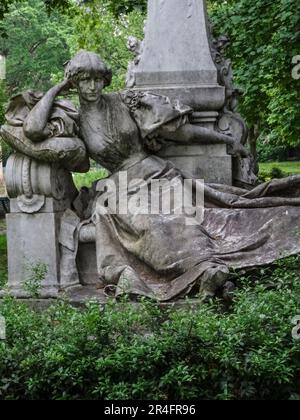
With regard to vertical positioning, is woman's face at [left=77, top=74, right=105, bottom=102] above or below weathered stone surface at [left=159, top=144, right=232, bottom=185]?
above

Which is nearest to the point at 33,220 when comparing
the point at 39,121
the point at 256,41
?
the point at 39,121

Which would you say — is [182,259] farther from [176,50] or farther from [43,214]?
[176,50]

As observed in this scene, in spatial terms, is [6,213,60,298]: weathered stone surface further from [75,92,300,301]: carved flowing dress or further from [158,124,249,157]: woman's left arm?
[158,124,249,157]: woman's left arm

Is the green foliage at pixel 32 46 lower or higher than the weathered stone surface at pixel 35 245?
higher

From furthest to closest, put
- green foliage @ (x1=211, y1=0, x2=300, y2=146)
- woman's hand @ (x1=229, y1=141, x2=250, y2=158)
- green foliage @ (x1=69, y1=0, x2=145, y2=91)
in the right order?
green foliage @ (x1=69, y1=0, x2=145, y2=91)
green foliage @ (x1=211, y1=0, x2=300, y2=146)
woman's hand @ (x1=229, y1=141, x2=250, y2=158)

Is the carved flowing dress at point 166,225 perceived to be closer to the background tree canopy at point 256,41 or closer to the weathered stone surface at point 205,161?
the weathered stone surface at point 205,161

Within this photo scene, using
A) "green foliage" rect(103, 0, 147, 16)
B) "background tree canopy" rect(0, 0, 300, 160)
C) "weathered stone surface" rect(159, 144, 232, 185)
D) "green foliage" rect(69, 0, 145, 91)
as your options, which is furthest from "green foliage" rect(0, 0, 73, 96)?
"weathered stone surface" rect(159, 144, 232, 185)

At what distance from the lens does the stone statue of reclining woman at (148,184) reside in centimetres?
648

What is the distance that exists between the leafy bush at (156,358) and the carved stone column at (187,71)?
282 cm

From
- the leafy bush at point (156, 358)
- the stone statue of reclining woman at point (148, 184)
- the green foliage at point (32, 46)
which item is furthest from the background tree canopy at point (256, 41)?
the green foliage at point (32, 46)

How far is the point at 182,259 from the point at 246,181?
171 cm

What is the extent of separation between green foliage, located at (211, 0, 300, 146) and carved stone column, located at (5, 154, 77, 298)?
6.64 m

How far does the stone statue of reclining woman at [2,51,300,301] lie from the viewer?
6484 millimetres

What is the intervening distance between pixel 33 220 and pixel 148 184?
39.0 inches
